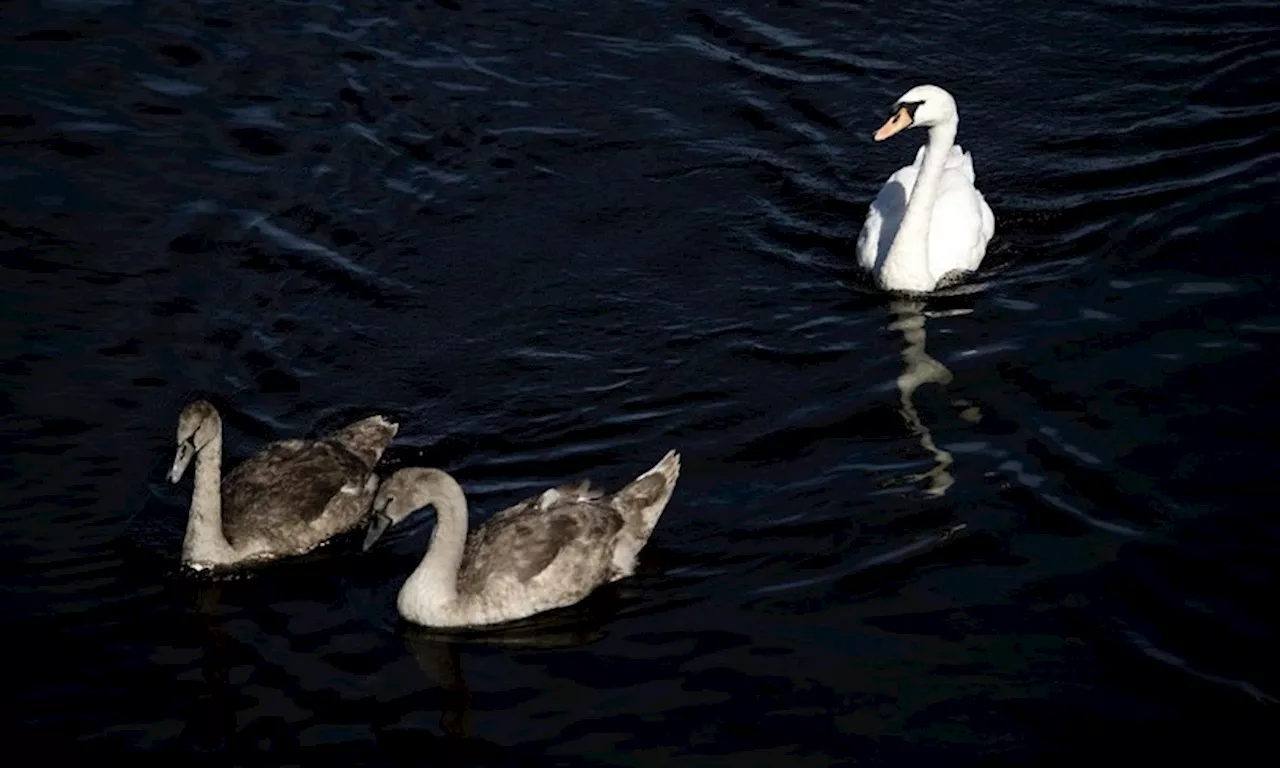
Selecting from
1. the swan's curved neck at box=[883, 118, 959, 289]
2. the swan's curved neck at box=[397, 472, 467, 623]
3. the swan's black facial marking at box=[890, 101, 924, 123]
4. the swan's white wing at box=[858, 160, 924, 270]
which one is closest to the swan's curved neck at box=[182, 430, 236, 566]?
the swan's curved neck at box=[397, 472, 467, 623]

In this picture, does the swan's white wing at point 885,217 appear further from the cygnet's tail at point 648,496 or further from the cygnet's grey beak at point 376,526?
the cygnet's grey beak at point 376,526

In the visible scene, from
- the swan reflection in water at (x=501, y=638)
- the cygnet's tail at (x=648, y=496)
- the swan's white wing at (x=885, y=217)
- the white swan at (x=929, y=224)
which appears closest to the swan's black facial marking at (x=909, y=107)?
the white swan at (x=929, y=224)

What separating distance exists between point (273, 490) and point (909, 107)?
6141mm

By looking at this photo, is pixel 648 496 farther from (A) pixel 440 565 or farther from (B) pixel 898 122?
(B) pixel 898 122

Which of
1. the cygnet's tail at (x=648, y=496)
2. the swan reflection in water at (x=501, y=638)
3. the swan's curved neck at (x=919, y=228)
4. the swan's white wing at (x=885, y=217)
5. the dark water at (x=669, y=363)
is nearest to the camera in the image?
the dark water at (x=669, y=363)

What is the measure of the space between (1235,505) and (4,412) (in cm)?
828

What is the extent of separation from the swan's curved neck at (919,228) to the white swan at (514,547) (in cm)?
390

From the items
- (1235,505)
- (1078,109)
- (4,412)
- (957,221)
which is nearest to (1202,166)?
(1078,109)

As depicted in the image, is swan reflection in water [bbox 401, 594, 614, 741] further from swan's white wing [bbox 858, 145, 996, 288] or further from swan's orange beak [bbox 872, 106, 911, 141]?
swan's orange beak [bbox 872, 106, 911, 141]

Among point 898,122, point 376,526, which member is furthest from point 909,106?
point 376,526

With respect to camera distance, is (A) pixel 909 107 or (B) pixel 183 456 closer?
(B) pixel 183 456

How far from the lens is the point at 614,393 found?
1395cm

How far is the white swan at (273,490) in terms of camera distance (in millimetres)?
12211

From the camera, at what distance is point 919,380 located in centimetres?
1420
